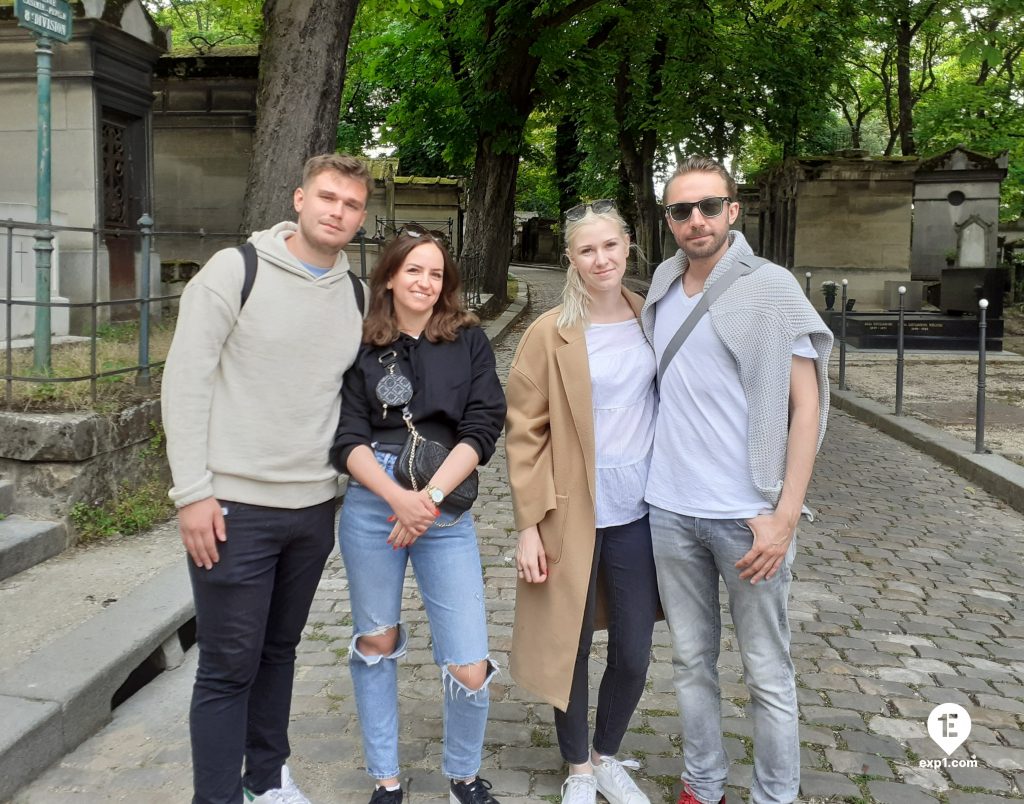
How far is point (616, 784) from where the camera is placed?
3152 millimetres

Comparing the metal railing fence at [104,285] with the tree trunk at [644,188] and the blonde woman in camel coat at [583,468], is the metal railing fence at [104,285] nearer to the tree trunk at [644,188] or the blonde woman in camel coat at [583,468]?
the blonde woman in camel coat at [583,468]

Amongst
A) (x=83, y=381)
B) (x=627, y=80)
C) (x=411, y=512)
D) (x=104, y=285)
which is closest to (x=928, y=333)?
(x=104, y=285)

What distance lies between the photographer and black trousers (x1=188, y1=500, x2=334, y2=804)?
8.87 ft

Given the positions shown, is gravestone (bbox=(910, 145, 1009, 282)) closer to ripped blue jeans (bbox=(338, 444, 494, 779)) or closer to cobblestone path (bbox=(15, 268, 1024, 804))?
cobblestone path (bbox=(15, 268, 1024, 804))

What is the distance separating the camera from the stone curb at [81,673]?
10.5ft

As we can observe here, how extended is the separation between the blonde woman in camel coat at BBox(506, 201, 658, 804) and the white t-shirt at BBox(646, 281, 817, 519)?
144mm

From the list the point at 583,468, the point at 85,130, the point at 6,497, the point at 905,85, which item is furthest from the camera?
the point at 905,85

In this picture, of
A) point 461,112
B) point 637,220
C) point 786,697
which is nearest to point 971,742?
point 786,697

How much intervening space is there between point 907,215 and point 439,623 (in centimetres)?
2116

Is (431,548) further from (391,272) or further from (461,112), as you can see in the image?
(461,112)

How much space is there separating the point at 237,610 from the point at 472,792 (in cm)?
95

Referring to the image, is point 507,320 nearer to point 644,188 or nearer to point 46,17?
point 46,17

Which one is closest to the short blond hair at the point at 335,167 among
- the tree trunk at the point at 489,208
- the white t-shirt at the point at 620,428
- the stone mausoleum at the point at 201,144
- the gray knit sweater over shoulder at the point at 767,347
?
the white t-shirt at the point at 620,428

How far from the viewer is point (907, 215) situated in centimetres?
2153
